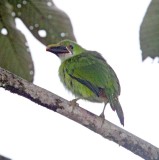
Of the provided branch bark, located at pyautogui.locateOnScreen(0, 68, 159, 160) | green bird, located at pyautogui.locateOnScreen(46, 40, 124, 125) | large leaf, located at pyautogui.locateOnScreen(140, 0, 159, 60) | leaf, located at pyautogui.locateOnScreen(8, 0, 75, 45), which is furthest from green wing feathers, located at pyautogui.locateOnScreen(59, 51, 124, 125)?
large leaf, located at pyautogui.locateOnScreen(140, 0, 159, 60)

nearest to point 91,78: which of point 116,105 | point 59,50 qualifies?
point 116,105

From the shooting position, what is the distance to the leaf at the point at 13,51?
200 cm

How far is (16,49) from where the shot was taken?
2.03 m

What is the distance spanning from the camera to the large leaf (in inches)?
51.2

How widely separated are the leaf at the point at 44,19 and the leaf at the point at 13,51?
61mm

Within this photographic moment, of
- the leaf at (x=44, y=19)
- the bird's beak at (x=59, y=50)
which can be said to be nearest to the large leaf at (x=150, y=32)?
the leaf at (x=44, y=19)

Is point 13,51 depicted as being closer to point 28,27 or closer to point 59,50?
point 28,27

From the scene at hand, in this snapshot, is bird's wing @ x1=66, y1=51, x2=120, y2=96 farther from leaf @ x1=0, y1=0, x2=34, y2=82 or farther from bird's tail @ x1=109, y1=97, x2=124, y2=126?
leaf @ x1=0, y1=0, x2=34, y2=82

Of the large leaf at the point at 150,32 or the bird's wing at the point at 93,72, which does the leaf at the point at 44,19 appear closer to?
the bird's wing at the point at 93,72

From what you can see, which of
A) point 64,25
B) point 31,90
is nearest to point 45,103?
point 31,90

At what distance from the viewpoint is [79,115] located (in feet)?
6.59

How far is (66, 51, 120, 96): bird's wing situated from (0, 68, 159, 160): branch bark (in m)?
0.24

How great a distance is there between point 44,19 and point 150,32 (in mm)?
836

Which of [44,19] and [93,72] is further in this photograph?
[93,72]
